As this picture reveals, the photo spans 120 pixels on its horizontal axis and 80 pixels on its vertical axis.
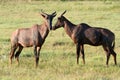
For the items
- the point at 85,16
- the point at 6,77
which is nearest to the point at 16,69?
the point at 6,77

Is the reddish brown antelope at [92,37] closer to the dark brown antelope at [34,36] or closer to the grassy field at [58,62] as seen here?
the grassy field at [58,62]

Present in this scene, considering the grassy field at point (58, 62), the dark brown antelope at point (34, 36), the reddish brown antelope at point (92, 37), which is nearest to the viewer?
the grassy field at point (58, 62)

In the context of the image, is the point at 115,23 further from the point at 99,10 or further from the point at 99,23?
the point at 99,10

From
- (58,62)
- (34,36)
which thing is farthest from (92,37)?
(34,36)

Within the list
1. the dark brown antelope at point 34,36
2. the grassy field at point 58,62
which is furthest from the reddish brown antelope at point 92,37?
the dark brown antelope at point 34,36

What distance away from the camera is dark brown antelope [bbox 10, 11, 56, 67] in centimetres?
1453

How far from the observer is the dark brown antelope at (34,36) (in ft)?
47.7

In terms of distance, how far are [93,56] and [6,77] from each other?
5.13m

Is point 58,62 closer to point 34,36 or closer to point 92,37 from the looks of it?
point 34,36

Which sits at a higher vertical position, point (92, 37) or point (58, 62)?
point (92, 37)

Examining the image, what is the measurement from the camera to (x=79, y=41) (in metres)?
15.2

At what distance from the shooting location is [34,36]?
14.6 metres

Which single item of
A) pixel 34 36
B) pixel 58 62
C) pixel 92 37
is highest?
pixel 34 36

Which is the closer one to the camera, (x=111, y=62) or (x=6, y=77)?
(x=6, y=77)
